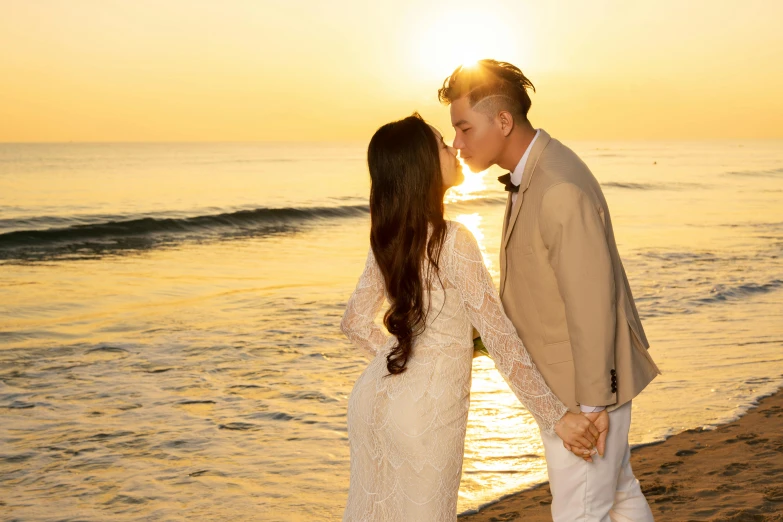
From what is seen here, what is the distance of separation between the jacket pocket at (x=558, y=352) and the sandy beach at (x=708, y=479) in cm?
219

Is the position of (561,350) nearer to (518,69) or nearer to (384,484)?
(384,484)

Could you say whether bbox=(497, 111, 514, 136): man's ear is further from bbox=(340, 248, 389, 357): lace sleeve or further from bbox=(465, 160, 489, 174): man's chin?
bbox=(340, 248, 389, 357): lace sleeve

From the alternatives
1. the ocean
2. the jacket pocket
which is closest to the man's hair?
the jacket pocket

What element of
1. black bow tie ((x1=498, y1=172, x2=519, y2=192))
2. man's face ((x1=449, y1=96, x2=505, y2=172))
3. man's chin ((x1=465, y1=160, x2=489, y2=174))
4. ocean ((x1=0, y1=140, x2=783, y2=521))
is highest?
man's face ((x1=449, y1=96, x2=505, y2=172))

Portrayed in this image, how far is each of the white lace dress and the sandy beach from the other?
83.2 inches

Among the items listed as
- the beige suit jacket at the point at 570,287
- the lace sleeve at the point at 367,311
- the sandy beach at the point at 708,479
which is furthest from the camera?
the sandy beach at the point at 708,479

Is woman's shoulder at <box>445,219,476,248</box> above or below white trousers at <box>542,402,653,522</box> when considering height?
above

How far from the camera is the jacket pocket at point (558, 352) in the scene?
2.81 m

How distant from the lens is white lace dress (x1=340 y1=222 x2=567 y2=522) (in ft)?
9.03

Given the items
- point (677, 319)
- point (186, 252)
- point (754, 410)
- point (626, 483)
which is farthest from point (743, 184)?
point (626, 483)

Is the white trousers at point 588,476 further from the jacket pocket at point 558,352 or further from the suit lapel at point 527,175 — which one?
the suit lapel at point 527,175

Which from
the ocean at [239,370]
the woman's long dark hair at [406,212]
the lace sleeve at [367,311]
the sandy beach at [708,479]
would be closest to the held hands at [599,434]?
the woman's long dark hair at [406,212]

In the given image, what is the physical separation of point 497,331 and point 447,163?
1.92ft

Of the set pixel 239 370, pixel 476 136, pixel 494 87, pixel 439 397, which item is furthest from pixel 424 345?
pixel 239 370
